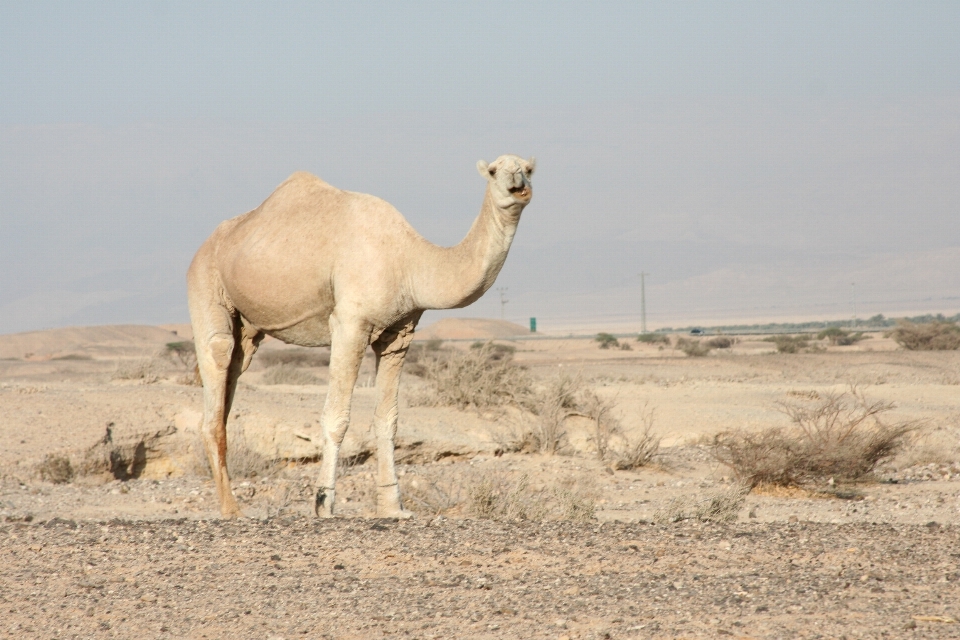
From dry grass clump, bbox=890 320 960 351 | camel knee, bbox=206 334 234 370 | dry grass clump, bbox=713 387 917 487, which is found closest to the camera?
camel knee, bbox=206 334 234 370

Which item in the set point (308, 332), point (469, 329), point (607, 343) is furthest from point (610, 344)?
point (308, 332)

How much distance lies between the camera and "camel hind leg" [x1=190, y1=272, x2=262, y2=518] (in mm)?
9547

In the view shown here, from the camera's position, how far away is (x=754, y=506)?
10812mm

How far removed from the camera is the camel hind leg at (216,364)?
955 cm

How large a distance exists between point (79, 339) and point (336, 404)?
71.3 metres

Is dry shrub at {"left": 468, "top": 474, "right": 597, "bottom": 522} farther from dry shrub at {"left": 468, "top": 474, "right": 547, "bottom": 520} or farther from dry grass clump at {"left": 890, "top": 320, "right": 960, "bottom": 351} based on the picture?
dry grass clump at {"left": 890, "top": 320, "right": 960, "bottom": 351}

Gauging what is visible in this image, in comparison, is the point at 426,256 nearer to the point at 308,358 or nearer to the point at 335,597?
the point at 335,597

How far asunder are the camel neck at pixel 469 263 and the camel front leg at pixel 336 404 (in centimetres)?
61

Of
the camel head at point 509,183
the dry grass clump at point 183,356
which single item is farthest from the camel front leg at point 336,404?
the dry grass clump at point 183,356

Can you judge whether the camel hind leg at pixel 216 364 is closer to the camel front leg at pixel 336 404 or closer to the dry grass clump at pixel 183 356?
the camel front leg at pixel 336 404

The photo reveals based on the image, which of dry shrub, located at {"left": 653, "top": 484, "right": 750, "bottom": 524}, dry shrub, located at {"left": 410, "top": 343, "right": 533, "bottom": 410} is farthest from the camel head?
dry shrub, located at {"left": 410, "top": 343, "right": 533, "bottom": 410}

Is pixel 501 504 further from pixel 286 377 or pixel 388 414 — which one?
pixel 286 377

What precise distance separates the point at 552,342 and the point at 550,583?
6032 cm

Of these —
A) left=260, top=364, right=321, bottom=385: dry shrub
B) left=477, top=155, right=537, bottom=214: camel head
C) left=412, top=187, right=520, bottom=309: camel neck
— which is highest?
left=477, top=155, right=537, bottom=214: camel head
